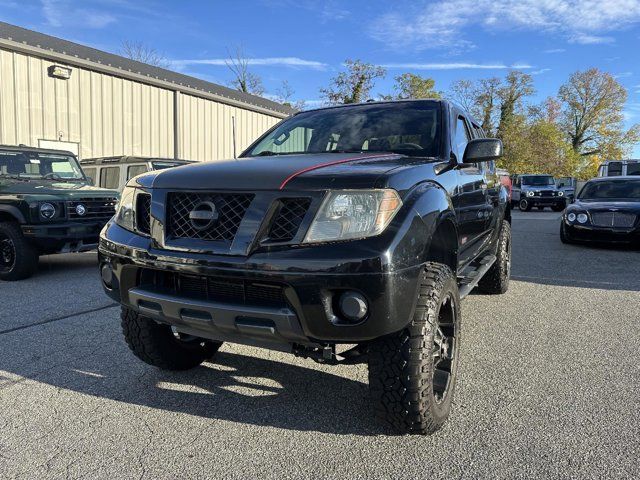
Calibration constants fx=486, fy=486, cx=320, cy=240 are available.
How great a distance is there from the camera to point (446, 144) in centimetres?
320

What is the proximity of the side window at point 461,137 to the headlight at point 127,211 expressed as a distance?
7.03 feet

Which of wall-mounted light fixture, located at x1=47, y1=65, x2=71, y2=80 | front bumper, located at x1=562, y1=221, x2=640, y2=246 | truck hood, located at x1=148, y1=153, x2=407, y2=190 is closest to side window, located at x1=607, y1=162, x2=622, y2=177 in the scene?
front bumper, located at x1=562, y1=221, x2=640, y2=246

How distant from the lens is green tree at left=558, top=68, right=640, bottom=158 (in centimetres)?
4881

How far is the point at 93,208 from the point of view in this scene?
6.80 metres

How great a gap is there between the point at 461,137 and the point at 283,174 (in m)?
2.02

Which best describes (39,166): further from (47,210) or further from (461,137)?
(461,137)

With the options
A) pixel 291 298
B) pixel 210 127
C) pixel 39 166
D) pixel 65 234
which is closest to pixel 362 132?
pixel 291 298

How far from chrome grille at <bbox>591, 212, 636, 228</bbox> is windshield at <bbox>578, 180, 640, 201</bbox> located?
0.91m

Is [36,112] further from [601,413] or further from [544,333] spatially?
[601,413]

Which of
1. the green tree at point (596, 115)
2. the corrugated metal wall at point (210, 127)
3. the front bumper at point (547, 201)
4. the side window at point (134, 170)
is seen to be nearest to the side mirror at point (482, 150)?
the side window at point (134, 170)

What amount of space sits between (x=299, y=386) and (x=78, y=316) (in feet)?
8.58

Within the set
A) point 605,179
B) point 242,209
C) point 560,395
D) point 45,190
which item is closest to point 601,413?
point 560,395

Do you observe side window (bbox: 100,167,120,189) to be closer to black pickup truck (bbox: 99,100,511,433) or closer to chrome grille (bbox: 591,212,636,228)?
black pickup truck (bbox: 99,100,511,433)

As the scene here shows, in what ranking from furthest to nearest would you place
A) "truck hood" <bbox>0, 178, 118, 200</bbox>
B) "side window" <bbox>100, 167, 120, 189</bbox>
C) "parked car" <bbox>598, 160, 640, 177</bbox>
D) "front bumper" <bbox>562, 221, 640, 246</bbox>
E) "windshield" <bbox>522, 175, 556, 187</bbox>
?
"windshield" <bbox>522, 175, 556, 187</bbox> → "parked car" <bbox>598, 160, 640, 177</bbox> → "side window" <bbox>100, 167, 120, 189</bbox> → "front bumper" <bbox>562, 221, 640, 246</bbox> → "truck hood" <bbox>0, 178, 118, 200</bbox>
